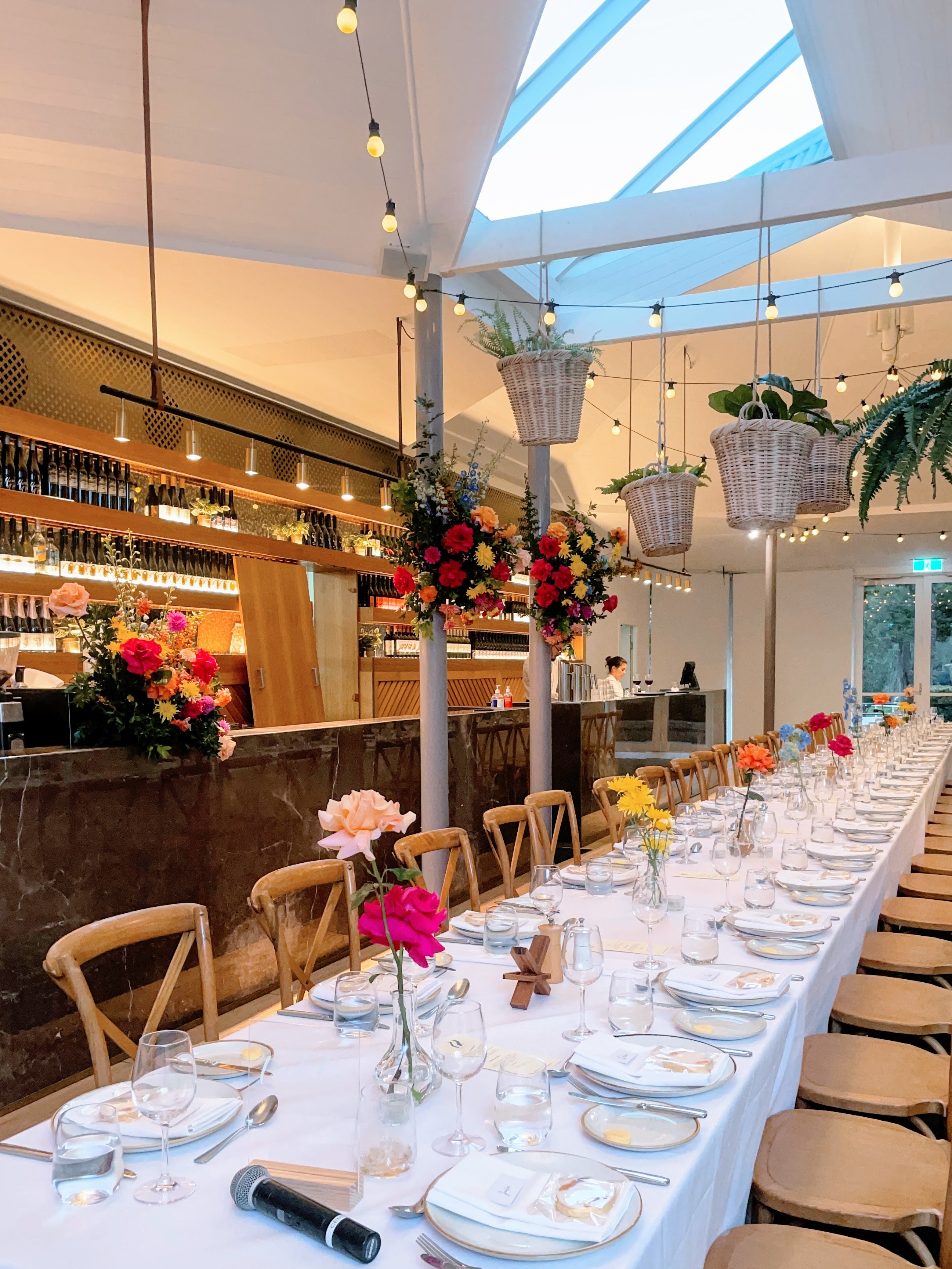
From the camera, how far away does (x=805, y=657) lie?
16.7m

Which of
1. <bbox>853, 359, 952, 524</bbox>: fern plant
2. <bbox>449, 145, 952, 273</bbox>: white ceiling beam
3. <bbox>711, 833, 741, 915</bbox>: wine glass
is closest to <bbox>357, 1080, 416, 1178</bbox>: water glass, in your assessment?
<bbox>711, 833, 741, 915</bbox>: wine glass

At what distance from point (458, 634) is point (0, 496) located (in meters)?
6.21

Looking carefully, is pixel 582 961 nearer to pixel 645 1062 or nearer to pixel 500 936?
pixel 645 1062

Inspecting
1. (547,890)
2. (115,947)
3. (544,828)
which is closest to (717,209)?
(544,828)

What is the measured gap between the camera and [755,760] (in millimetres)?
3555

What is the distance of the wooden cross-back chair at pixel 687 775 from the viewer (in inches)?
243

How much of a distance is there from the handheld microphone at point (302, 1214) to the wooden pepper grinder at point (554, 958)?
0.96 metres

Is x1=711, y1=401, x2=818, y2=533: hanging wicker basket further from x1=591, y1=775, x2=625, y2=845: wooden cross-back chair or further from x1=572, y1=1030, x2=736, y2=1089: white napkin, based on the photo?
x1=572, y1=1030, x2=736, y2=1089: white napkin

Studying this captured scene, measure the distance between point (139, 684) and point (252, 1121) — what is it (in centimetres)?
255

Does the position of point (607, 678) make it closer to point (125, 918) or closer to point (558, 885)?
point (558, 885)

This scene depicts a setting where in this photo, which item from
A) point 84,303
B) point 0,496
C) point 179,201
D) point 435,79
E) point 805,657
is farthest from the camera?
point 805,657

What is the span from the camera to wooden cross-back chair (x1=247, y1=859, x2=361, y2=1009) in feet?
8.51

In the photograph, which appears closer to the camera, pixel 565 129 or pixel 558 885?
pixel 558 885

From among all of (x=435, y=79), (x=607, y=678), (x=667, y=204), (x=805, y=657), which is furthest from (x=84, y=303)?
(x=805, y=657)
